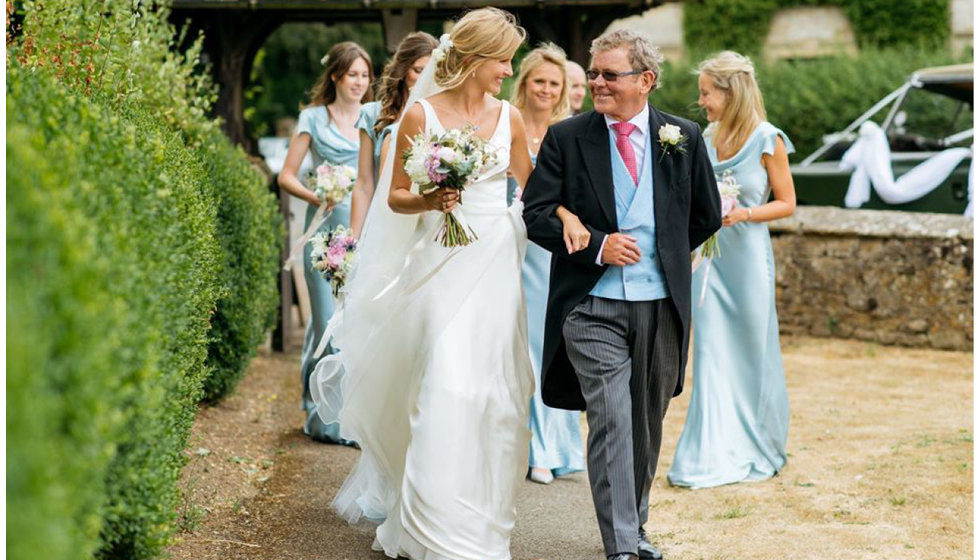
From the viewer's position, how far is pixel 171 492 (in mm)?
4008

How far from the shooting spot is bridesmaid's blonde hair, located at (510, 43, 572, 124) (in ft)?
22.9

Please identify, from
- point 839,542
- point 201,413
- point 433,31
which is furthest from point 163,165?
point 433,31

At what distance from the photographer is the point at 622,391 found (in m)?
4.98

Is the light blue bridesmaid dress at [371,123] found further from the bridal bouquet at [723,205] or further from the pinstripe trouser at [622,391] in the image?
the pinstripe trouser at [622,391]

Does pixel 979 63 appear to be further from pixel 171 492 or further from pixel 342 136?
pixel 171 492

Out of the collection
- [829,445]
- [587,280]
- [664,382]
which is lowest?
[829,445]

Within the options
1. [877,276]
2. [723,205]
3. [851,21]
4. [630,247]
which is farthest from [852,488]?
[851,21]

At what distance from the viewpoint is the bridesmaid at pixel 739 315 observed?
6785mm

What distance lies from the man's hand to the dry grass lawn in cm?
129

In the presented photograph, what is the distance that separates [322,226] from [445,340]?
306cm

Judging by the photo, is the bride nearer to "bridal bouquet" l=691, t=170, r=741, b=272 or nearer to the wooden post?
"bridal bouquet" l=691, t=170, r=741, b=272

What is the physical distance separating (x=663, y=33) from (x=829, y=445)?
22.6 meters


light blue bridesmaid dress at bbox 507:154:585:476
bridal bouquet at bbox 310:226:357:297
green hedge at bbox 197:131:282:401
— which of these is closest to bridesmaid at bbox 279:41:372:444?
green hedge at bbox 197:131:282:401

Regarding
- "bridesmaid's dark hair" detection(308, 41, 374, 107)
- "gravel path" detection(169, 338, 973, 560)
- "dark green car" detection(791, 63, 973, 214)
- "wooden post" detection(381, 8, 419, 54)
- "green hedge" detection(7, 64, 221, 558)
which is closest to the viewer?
"green hedge" detection(7, 64, 221, 558)
